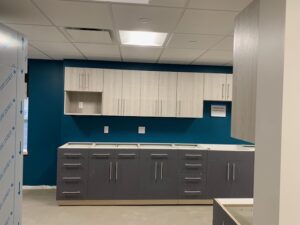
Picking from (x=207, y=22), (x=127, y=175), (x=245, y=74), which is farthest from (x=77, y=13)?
(x=127, y=175)

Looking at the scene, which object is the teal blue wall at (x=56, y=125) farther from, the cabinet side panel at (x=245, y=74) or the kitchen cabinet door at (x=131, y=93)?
the cabinet side panel at (x=245, y=74)

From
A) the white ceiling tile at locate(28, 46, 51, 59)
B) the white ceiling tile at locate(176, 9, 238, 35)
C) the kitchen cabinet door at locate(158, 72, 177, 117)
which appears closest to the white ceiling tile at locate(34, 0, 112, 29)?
the white ceiling tile at locate(176, 9, 238, 35)

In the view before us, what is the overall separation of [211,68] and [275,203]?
4248 millimetres

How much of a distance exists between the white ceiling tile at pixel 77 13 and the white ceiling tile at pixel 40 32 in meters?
0.29

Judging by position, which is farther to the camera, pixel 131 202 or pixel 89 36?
pixel 131 202

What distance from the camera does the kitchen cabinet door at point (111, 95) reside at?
482 cm

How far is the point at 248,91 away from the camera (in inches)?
62.8

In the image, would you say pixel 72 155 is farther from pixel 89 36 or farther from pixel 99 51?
pixel 89 36

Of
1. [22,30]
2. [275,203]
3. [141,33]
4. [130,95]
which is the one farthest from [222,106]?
[275,203]

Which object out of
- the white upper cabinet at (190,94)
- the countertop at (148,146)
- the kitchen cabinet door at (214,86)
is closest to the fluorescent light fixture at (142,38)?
the white upper cabinet at (190,94)

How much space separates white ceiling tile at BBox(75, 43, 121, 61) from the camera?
12.5 ft

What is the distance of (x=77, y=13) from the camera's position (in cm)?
250

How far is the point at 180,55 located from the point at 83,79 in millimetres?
1714

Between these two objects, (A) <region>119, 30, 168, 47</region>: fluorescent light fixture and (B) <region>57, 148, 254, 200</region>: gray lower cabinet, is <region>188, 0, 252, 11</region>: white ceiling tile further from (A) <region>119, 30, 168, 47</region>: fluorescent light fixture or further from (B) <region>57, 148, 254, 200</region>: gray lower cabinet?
(B) <region>57, 148, 254, 200</region>: gray lower cabinet
